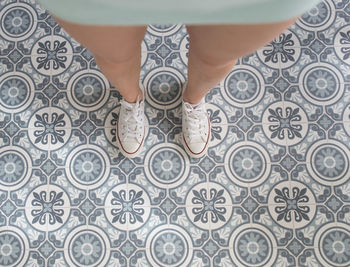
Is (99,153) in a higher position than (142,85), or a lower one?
lower

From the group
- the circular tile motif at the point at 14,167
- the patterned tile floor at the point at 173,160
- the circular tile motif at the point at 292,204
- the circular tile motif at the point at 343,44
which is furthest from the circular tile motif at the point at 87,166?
the circular tile motif at the point at 343,44

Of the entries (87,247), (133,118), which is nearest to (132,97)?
(133,118)

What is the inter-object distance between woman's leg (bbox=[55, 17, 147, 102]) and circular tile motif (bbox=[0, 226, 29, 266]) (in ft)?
1.65

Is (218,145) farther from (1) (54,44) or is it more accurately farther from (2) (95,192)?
(1) (54,44)

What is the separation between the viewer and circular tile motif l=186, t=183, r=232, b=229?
1039 millimetres

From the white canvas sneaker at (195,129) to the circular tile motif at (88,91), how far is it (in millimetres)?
241

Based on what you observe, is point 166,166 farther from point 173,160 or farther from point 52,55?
point 52,55

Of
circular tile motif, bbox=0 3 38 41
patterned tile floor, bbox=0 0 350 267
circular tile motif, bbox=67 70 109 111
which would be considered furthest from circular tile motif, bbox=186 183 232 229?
circular tile motif, bbox=0 3 38 41

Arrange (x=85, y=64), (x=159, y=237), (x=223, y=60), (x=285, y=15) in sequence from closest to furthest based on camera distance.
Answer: (x=285, y=15)
(x=223, y=60)
(x=159, y=237)
(x=85, y=64)

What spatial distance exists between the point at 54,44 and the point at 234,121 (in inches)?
21.4

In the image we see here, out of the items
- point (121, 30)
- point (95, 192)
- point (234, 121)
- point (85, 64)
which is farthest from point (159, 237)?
point (121, 30)

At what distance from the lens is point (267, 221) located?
1038 mm

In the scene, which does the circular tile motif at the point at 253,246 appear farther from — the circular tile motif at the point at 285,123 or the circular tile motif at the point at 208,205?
the circular tile motif at the point at 285,123

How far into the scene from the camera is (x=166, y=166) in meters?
1.07
